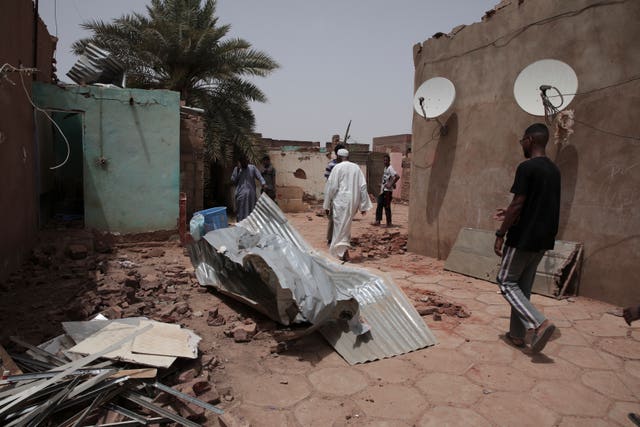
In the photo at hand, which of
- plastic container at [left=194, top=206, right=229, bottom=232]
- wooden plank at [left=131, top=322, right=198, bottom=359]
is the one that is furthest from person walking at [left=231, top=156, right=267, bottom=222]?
wooden plank at [left=131, top=322, right=198, bottom=359]

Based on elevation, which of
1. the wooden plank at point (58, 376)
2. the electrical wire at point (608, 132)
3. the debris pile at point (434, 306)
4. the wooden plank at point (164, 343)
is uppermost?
the electrical wire at point (608, 132)

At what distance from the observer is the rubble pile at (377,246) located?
6824mm

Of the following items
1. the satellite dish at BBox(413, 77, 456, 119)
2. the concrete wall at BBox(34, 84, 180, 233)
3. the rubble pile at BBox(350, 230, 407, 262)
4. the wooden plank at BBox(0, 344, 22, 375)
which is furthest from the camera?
the rubble pile at BBox(350, 230, 407, 262)

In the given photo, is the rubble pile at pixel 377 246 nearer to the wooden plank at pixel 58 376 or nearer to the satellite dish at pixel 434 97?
the satellite dish at pixel 434 97

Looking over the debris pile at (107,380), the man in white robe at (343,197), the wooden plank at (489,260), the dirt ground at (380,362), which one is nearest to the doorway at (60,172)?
the dirt ground at (380,362)

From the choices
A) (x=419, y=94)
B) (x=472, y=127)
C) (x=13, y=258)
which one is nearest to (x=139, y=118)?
(x=13, y=258)

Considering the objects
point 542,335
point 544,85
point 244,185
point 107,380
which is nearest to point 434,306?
point 542,335

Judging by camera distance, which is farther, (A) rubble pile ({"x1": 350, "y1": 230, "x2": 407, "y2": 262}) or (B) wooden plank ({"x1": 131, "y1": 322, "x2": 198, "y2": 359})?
(A) rubble pile ({"x1": 350, "y1": 230, "x2": 407, "y2": 262})

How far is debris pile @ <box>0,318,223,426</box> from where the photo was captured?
6.77 feet

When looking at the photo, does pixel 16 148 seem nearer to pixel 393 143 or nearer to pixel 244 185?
pixel 244 185

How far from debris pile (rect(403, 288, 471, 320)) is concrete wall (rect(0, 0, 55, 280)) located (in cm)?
435

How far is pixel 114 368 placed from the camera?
239cm

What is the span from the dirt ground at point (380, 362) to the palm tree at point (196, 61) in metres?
7.01

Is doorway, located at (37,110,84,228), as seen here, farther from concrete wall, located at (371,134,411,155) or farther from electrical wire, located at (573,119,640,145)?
concrete wall, located at (371,134,411,155)
